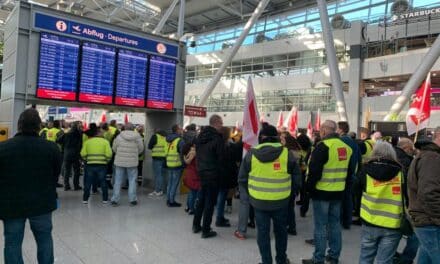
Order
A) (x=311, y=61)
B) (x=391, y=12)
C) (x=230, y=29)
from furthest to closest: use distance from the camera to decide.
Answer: (x=230, y=29) → (x=311, y=61) → (x=391, y=12)

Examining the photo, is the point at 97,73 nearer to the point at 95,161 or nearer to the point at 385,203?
the point at 95,161

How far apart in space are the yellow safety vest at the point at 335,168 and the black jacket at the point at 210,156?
5.78 ft

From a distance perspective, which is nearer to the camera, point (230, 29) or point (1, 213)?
point (1, 213)

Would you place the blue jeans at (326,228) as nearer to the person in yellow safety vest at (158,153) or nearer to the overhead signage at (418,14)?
the person in yellow safety vest at (158,153)

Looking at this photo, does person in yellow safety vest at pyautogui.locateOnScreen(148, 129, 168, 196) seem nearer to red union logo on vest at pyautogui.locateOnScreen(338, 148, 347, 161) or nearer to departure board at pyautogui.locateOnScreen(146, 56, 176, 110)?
departure board at pyautogui.locateOnScreen(146, 56, 176, 110)

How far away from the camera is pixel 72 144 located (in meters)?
9.19

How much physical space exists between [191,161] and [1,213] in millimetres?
3741

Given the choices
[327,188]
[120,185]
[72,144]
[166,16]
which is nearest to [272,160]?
[327,188]

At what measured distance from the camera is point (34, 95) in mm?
7219

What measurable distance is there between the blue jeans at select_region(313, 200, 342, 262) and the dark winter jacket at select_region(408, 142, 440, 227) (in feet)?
4.16

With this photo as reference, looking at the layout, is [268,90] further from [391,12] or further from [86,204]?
[86,204]

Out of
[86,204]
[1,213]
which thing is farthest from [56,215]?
[1,213]

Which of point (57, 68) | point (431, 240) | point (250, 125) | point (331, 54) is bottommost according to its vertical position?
point (431, 240)

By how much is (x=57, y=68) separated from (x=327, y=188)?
5728 mm
